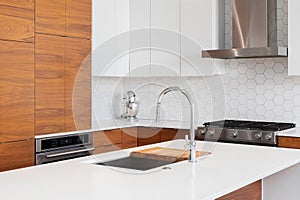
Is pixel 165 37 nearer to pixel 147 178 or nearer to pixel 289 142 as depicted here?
pixel 289 142

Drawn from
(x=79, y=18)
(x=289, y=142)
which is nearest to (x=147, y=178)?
(x=289, y=142)

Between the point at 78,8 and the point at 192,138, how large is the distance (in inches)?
84.9

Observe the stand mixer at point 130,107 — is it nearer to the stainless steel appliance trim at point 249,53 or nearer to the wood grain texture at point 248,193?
the stainless steel appliance trim at point 249,53

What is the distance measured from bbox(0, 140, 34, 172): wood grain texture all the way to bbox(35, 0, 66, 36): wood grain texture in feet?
3.06


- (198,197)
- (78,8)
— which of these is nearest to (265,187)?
(198,197)

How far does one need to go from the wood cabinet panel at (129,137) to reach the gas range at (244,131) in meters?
0.76

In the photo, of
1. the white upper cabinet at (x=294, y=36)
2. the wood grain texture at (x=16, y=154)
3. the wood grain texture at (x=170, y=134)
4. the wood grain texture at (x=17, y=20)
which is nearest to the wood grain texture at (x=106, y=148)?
the wood grain texture at (x=170, y=134)

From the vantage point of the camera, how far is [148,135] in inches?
170

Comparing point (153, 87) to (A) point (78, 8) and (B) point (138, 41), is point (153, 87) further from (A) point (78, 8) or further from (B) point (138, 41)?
(A) point (78, 8)

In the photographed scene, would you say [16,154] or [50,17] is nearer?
[16,154]

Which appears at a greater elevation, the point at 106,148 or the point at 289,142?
the point at 289,142

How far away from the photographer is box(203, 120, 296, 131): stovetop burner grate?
11.7ft

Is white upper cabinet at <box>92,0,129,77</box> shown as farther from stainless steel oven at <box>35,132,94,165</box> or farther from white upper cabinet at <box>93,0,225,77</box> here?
stainless steel oven at <box>35,132,94,165</box>

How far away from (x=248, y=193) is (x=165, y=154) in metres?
0.51
